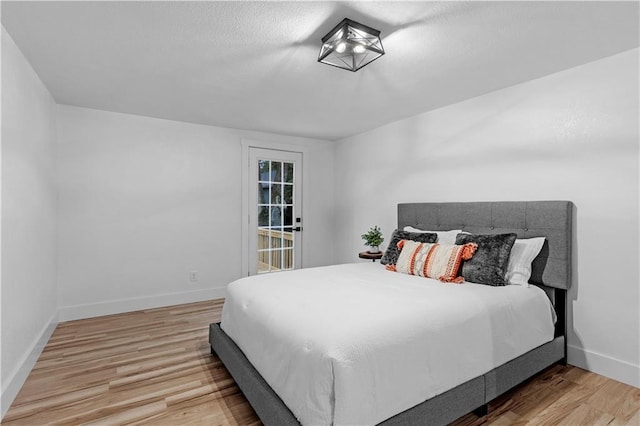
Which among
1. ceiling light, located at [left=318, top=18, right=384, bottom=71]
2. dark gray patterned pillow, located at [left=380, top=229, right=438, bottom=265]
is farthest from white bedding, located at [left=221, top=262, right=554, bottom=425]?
ceiling light, located at [left=318, top=18, right=384, bottom=71]

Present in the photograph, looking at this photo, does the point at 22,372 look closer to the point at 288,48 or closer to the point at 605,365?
the point at 288,48

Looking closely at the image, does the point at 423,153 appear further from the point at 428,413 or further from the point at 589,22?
the point at 428,413

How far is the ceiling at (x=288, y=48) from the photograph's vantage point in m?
1.86

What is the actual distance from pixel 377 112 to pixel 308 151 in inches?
62.9

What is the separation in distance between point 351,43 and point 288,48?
0.45m

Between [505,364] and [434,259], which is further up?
[434,259]

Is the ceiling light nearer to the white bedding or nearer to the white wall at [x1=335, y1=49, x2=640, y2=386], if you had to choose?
the white wall at [x1=335, y1=49, x2=640, y2=386]

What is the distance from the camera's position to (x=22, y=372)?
229 cm

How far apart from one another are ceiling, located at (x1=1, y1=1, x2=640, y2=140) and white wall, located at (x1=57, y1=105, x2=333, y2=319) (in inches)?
19.7

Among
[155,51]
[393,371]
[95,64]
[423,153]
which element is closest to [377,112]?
[423,153]

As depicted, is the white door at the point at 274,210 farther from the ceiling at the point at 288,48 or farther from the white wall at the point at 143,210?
the ceiling at the point at 288,48

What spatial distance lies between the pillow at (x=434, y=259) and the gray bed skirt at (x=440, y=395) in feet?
2.23

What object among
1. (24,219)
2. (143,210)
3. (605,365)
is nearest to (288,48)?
(24,219)

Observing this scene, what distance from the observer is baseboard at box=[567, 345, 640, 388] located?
231cm
